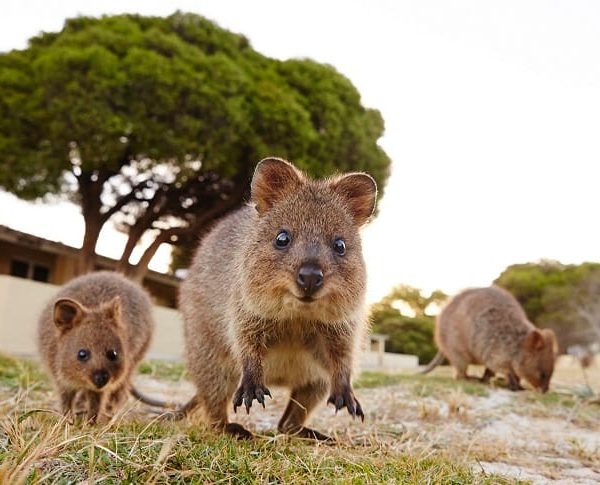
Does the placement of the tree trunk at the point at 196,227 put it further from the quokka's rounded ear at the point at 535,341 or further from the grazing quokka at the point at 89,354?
the grazing quokka at the point at 89,354

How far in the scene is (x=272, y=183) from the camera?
388cm

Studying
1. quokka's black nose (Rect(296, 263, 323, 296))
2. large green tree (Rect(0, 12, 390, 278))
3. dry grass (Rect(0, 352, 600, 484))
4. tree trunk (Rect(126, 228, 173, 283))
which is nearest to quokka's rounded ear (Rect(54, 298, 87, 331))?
dry grass (Rect(0, 352, 600, 484))

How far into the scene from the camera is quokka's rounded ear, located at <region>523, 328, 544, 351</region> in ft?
33.5

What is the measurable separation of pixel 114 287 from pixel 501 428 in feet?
13.1

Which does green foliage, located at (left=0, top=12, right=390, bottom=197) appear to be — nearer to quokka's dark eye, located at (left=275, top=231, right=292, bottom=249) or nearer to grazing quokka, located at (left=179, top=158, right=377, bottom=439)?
grazing quokka, located at (left=179, top=158, right=377, bottom=439)

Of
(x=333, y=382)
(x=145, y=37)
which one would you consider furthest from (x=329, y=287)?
(x=145, y=37)

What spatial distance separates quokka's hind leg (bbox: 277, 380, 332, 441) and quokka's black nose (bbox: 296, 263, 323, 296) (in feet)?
3.72

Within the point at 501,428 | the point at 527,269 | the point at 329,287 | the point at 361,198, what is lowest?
the point at 501,428

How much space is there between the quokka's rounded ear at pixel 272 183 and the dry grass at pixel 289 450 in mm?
1356

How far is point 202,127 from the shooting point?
20.2 m

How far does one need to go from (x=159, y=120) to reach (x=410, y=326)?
16.7m

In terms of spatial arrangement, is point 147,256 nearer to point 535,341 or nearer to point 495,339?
point 495,339

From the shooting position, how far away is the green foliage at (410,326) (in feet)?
99.5

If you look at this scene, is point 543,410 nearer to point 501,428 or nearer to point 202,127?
point 501,428
